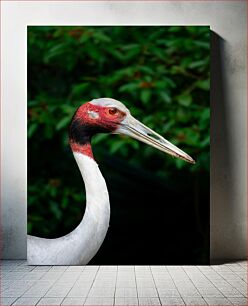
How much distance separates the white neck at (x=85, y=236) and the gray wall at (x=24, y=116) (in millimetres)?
260

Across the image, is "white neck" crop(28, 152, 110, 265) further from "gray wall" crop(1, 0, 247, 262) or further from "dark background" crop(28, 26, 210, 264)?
"gray wall" crop(1, 0, 247, 262)

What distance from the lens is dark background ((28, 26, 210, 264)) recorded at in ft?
16.8

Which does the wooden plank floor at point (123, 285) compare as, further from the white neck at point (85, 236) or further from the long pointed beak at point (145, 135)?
the long pointed beak at point (145, 135)

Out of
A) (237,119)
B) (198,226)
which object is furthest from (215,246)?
(237,119)

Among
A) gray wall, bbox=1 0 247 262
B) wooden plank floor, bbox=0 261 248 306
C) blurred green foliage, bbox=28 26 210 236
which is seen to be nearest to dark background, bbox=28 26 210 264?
blurred green foliage, bbox=28 26 210 236

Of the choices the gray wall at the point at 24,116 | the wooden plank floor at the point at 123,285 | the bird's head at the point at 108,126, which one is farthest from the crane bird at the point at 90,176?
the gray wall at the point at 24,116

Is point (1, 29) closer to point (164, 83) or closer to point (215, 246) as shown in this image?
point (164, 83)

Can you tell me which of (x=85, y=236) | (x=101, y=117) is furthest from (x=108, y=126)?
(x=85, y=236)

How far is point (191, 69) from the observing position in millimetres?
5219

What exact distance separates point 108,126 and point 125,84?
369 mm

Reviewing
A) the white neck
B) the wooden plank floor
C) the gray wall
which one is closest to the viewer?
the wooden plank floor

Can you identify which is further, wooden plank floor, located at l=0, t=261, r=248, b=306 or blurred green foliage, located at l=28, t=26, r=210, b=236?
blurred green foliage, located at l=28, t=26, r=210, b=236

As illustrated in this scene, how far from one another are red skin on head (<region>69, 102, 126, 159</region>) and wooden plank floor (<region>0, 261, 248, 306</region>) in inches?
37.0

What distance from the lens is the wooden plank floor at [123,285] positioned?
3.92 metres
